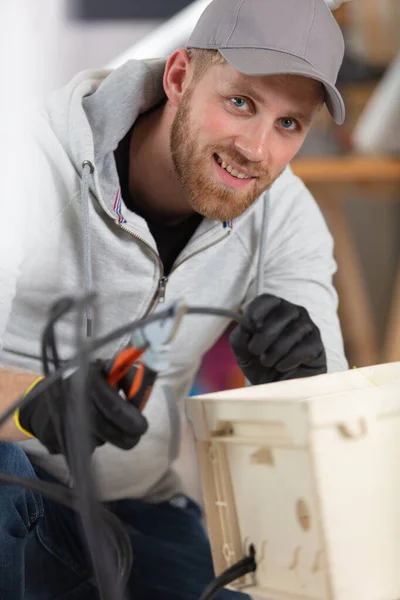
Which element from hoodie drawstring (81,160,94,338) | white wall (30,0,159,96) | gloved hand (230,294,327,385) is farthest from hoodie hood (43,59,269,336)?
gloved hand (230,294,327,385)

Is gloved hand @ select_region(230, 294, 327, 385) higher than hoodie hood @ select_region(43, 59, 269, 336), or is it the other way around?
hoodie hood @ select_region(43, 59, 269, 336)

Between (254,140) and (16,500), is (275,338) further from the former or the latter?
(16,500)

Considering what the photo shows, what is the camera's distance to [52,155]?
3.57 feet

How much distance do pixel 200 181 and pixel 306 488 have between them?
1.65 ft

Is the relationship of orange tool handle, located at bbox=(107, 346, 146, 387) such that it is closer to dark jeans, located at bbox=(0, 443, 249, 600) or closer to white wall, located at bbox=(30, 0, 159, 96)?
dark jeans, located at bbox=(0, 443, 249, 600)

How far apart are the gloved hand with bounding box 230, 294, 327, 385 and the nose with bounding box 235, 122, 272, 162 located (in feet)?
0.64

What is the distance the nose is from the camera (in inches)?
41.1

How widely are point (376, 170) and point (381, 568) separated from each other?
1924mm

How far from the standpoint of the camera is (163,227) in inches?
48.1

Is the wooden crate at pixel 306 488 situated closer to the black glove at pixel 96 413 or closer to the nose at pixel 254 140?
the black glove at pixel 96 413

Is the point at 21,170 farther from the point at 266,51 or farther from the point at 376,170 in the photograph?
the point at 376,170

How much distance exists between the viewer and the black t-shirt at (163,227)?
1.18 meters

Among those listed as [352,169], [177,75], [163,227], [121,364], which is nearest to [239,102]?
[177,75]

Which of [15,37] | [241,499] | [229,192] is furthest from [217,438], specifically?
[15,37]
